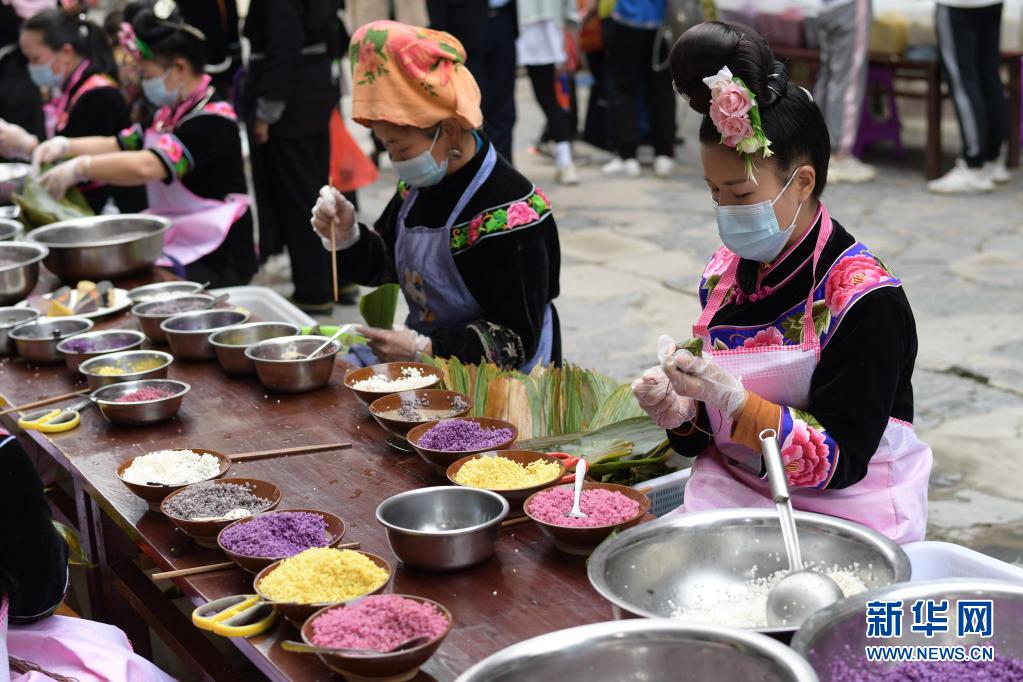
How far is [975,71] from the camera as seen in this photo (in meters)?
7.43

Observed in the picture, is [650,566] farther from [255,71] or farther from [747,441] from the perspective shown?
[255,71]

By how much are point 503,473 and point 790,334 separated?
1.96 feet

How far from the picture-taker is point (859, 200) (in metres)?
7.64

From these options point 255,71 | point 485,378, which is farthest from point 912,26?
point 485,378

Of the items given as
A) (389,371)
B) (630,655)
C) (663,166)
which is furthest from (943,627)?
(663,166)

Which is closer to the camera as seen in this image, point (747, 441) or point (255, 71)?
point (747, 441)

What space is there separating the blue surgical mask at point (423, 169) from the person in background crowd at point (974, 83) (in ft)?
17.1

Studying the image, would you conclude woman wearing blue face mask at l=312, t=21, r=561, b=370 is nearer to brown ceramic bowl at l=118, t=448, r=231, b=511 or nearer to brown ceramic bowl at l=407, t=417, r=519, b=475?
brown ceramic bowl at l=407, t=417, r=519, b=475

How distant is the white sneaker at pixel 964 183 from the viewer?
7.63 meters

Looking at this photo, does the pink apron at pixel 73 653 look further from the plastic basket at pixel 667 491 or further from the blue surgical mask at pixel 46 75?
the blue surgical mask at pixel 46 75

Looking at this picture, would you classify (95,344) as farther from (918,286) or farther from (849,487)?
(918,286)

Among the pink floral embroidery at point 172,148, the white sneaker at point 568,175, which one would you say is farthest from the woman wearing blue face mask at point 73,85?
the white sneaker at point 568,175

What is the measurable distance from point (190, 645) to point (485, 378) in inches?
34.8

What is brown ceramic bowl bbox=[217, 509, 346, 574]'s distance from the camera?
189 cm
